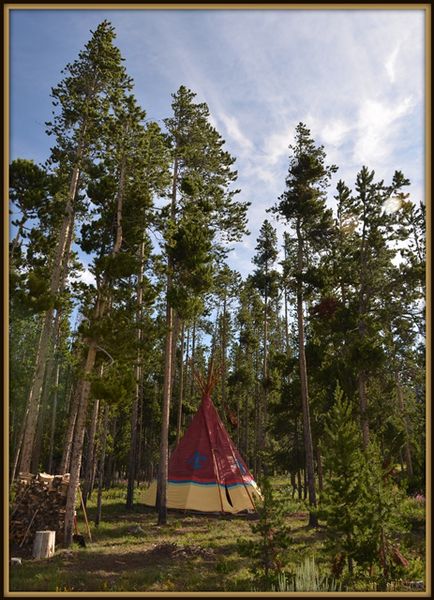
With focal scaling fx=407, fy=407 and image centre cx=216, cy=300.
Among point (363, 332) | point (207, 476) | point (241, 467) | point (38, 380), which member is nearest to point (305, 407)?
point (363, 332)

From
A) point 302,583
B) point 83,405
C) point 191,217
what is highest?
point 191,217

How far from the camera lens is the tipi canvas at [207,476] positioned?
63.5 ft

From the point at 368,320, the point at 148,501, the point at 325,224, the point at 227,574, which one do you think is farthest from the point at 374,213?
the point at 148,501

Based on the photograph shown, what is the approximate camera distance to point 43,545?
37.9ft

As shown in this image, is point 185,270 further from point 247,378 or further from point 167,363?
point 247,378

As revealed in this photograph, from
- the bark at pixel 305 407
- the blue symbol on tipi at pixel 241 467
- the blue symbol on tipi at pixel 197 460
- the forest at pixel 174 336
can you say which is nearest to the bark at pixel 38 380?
the forest at pixel 174 336

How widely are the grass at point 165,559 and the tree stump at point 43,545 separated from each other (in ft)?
1.00

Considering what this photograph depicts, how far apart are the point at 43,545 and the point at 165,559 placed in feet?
11.4

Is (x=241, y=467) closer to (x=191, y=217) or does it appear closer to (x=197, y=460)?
(x=197, y=460)

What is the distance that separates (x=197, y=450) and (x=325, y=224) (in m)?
12.9

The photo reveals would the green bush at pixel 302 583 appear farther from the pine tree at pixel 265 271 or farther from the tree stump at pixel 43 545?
the pine tree at pixel 265 271

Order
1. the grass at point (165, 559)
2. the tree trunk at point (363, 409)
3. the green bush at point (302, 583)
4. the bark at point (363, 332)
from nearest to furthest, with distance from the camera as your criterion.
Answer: the green bush at point (302, 583) → the grass at point (165, 559) → the tree trunk at point (363, 409) → the bark at point (363, 332)

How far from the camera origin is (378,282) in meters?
20.1

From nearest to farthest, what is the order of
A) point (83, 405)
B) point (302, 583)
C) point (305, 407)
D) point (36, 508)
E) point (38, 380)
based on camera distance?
1. point (302, 583)
2. point (36, 508)
3. point (83, 405)
4. point (38, 380)
5. point (305, 407)
